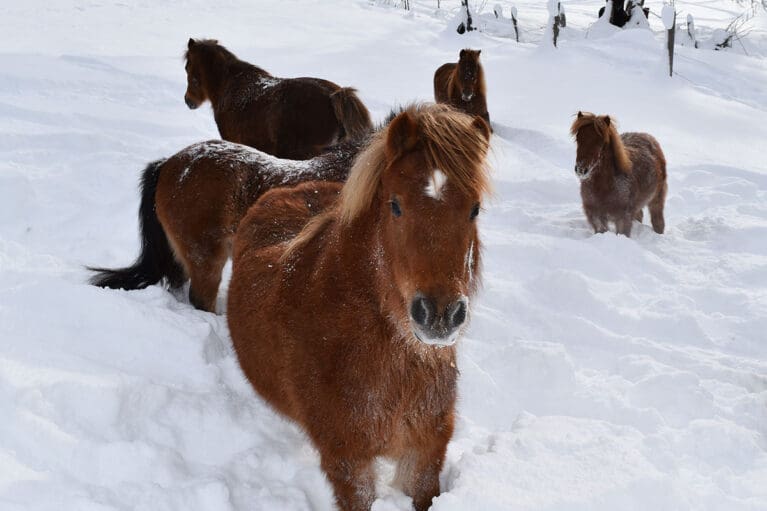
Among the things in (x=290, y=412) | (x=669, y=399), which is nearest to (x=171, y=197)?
(x=290, y=412)

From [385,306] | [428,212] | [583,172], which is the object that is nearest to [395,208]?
[428,212]

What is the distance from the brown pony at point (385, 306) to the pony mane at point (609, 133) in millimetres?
5602

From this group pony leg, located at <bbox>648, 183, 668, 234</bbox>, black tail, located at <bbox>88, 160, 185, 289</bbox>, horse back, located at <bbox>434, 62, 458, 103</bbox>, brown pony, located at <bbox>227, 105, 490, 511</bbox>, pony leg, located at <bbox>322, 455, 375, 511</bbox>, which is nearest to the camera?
brown pony, located at <bbox>227, 105, 490, 511</bbox>

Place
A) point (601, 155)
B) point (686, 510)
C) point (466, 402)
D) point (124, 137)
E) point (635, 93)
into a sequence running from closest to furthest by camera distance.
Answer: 1. point (686, 510)
2. point (466, 402)
3. point (601, 155)
4. point (124, 137)
5. point (635, 93)

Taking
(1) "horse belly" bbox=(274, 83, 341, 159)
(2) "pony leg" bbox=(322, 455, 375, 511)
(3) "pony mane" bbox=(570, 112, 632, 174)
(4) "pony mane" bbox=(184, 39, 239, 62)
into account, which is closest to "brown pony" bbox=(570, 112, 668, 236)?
(3) "pony mane" bbox=(570, 112, 632, 174)

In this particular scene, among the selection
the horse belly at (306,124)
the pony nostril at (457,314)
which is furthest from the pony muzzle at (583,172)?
the pony nostril at (457,314)

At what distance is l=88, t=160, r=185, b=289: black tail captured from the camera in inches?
198

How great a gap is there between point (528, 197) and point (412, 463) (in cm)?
679

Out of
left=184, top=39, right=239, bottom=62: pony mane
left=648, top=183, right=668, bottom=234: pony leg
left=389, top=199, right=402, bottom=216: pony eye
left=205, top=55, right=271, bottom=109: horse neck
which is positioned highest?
left=389, top=199, right=402, bottom=216: pony eye

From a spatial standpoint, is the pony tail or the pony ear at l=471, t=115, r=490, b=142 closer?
the pony ear at l=471, t=115, r=490, b=142

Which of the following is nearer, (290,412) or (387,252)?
(387,252)

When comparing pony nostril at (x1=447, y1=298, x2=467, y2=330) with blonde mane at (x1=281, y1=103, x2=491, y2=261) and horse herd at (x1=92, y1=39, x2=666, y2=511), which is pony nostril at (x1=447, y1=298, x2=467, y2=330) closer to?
horse herd at (x1=92, y1=39, x2=666, y2=511)

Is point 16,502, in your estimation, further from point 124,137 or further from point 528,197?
point 528,197

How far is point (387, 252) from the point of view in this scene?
7.73 ft
